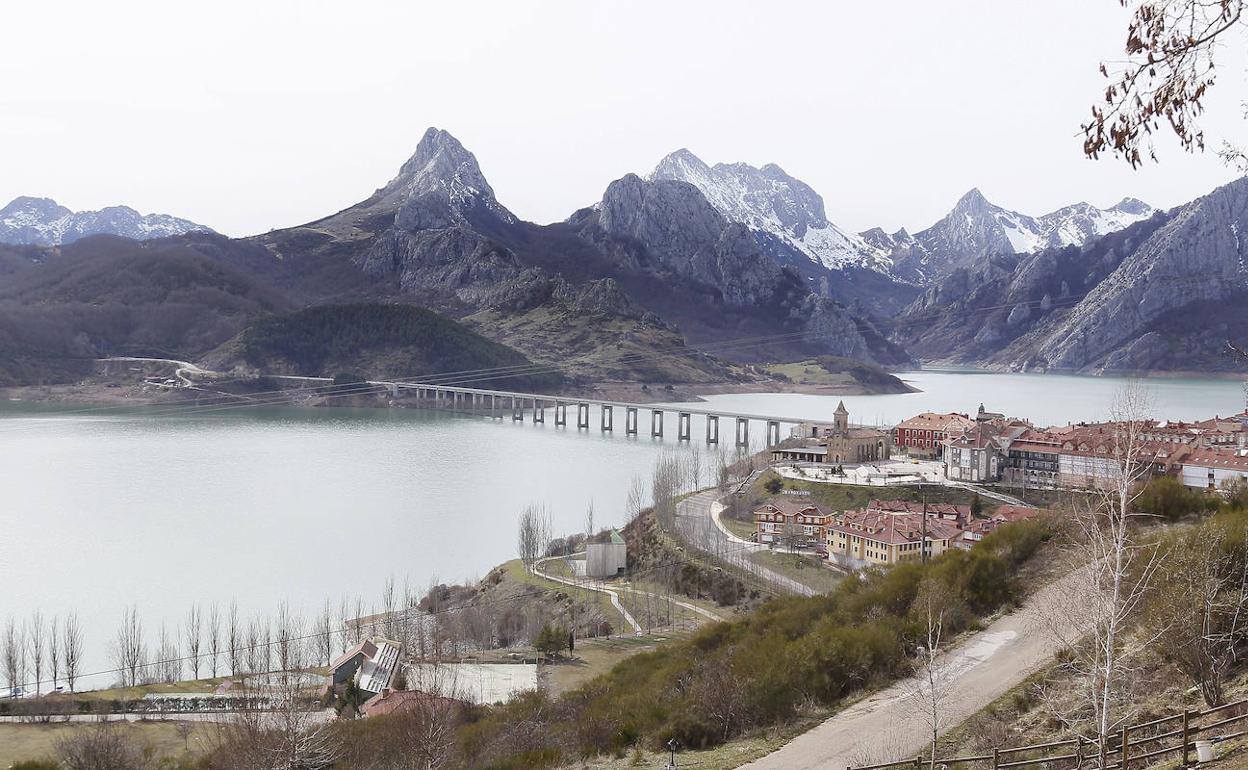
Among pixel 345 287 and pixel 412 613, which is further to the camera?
pixel 345 287

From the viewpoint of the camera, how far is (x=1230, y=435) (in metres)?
39.6

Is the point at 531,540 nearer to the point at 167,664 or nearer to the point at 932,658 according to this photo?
the point at 167,664

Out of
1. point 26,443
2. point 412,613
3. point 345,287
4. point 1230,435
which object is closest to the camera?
point 412,613

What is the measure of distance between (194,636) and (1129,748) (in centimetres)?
2042

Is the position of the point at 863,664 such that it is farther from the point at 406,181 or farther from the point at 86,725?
the point at 406,181

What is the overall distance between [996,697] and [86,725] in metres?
13.9

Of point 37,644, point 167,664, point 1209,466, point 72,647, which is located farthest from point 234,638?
point 1209,466

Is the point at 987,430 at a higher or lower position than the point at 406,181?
lower

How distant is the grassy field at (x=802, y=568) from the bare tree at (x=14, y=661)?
17042 millimetres

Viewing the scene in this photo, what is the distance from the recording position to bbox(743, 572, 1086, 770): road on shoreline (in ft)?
28.8

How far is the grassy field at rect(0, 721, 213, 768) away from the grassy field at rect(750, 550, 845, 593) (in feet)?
46.8

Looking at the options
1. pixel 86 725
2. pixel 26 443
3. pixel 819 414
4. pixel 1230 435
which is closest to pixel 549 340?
pixel 819 414

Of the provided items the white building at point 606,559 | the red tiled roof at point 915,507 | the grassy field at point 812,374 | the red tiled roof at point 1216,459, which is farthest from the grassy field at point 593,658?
the grassy field at point 812,374

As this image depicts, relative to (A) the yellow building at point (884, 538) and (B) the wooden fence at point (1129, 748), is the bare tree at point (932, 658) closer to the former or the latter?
(B) the wooden fence at point (1129, 748)
